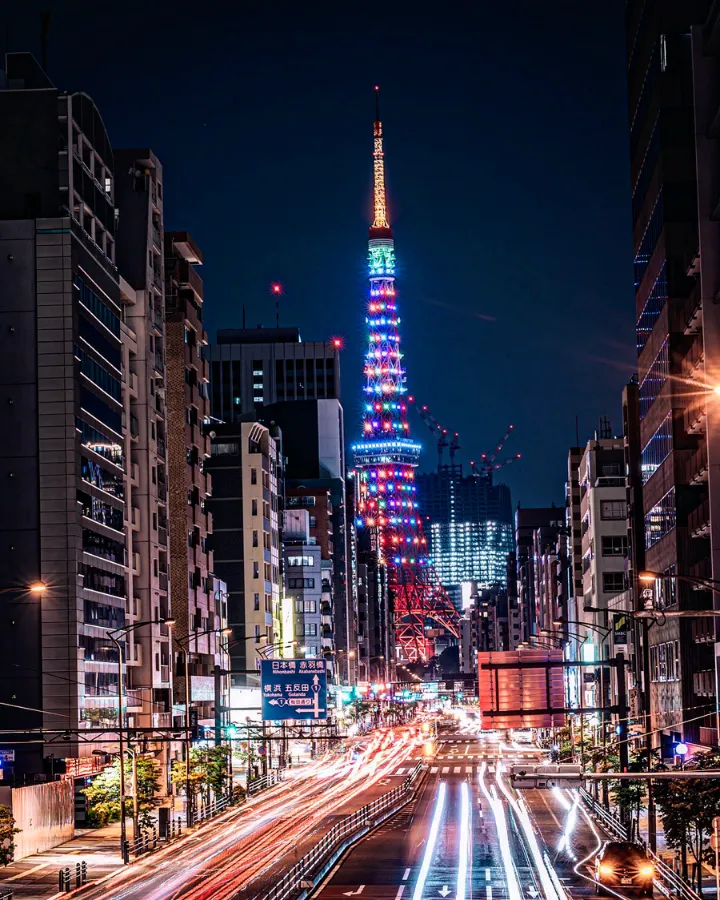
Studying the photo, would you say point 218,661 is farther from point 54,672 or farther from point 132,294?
point 54,672

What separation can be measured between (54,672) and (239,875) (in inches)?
1519

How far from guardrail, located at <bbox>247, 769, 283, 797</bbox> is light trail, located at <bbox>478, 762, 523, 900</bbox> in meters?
17.1

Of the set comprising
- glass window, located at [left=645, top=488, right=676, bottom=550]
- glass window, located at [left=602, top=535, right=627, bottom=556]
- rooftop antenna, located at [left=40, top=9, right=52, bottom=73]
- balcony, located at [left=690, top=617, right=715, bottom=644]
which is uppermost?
rooftop antenna, located at [left=40, top=9, right=52, bottom=73]

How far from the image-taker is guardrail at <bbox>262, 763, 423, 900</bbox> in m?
61.0

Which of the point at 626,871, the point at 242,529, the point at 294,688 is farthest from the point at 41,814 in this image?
the point at 242,529

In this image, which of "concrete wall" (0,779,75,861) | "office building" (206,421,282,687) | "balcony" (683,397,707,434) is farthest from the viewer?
"office building" (206,421,282,687)

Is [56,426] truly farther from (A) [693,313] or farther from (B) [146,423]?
(A) [693,313]

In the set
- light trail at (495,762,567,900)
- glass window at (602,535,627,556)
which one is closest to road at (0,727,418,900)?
light trail at (495,762,567,900)

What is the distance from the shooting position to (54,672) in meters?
103

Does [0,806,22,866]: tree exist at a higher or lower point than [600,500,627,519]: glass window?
lower

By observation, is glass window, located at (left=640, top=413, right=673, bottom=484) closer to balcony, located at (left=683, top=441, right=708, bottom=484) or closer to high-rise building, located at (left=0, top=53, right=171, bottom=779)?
balcony, located at (left=683, top=441, right=708, bottom=484)

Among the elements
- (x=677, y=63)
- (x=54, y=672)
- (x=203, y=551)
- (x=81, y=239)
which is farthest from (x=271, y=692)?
(x=203, y=551)

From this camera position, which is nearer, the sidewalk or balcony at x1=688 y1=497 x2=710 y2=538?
the sidewalk

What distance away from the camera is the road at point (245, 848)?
63375 mm
